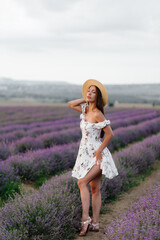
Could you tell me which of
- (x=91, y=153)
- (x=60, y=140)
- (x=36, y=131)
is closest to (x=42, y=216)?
(x=91, y=153)

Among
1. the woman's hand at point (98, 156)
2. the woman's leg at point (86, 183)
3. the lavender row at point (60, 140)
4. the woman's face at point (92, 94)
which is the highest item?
the woman's face at point (92, 94)

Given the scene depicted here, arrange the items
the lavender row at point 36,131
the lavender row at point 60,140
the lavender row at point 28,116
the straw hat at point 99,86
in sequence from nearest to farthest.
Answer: the straw hat at point 99,86, the lavender row at point 60,140, the lavender row at point 36,131, the lavender row at point 28,116

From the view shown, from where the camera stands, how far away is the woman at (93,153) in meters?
2.97

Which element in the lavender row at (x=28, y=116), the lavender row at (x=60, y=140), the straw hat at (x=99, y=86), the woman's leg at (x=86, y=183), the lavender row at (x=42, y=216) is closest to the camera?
the lavender row at (x=42, y=216)

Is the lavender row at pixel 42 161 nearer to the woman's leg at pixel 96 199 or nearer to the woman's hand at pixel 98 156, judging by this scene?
the woman's leg at pixel 96 199

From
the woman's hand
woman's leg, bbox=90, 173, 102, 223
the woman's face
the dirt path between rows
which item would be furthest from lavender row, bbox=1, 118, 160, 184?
the woman's face

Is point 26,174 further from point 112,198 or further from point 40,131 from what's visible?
point 40,131

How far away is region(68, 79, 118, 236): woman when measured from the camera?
297 cm

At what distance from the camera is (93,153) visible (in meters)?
3.05

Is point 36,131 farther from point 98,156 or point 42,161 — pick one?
point 98,156

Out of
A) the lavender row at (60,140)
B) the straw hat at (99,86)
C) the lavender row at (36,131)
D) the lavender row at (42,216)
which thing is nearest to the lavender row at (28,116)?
the lavender row at (36,131)

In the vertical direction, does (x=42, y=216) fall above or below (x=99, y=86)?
below

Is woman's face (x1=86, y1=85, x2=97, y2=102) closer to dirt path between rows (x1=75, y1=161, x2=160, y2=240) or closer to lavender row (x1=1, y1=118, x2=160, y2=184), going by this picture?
dirt path between rows (x1=75, y1=161, x2=160, y2=240)

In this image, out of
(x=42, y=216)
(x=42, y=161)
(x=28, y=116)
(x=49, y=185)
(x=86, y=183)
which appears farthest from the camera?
(x=28, y=116)
